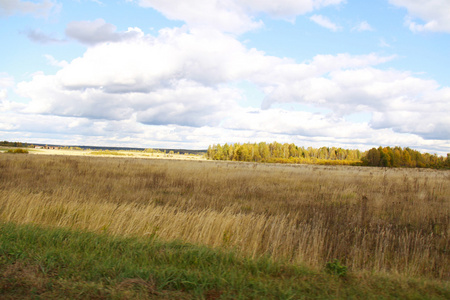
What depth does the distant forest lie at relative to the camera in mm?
98312

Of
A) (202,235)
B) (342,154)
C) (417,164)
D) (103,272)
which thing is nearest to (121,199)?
(202,235)

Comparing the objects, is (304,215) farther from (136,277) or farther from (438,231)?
(136,277)

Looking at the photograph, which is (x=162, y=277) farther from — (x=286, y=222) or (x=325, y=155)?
(x=325, y=155)

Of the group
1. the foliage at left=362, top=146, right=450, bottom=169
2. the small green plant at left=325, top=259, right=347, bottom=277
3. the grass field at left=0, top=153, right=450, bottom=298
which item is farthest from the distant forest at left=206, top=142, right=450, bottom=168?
the small green plant at left=325, top=259, right=347, bottom=277

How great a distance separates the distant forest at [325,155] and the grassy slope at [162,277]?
335 ft

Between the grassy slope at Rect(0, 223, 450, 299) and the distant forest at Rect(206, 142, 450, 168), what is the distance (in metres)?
102

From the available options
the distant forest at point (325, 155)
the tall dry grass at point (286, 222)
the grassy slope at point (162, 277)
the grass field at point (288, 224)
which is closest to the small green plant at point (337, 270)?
the grassy slope at point (162, 277)

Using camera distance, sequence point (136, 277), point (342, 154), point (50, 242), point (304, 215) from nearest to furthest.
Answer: point (136, 277)
point (50, 242)
point (304, 215)
point (342, 154)

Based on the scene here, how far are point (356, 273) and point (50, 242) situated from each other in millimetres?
5511

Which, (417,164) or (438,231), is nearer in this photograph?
(438,231)

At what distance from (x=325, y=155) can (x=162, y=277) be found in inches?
6720

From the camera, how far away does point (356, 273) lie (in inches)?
198

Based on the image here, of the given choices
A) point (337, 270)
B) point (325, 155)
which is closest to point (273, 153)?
point (325, 155)

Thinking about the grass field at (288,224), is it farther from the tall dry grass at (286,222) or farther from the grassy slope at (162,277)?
the grassy slope at (162,277)
